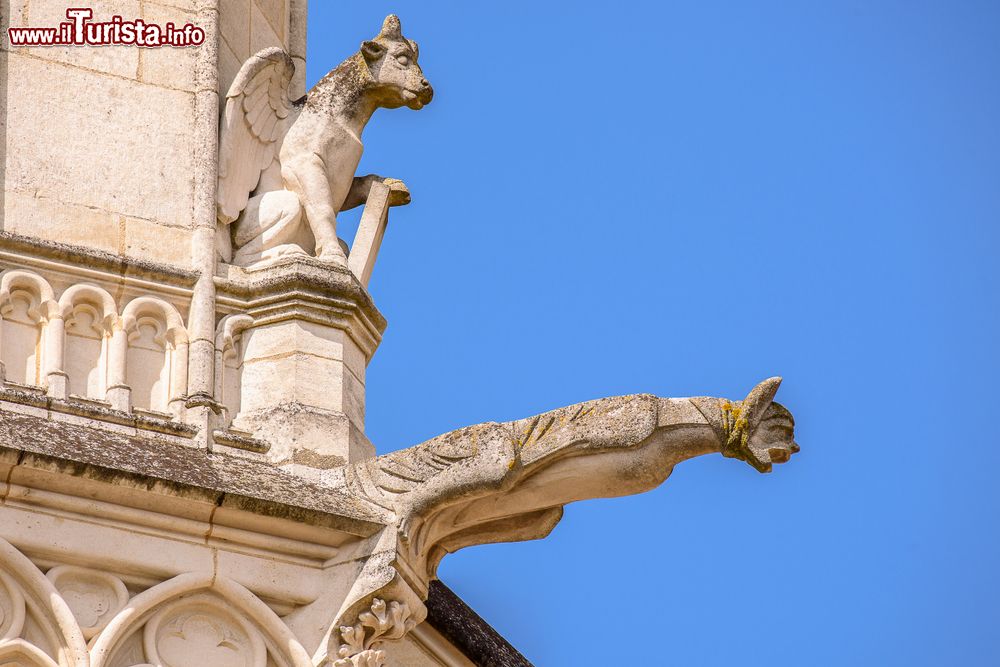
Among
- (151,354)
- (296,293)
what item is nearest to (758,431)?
(296,293)

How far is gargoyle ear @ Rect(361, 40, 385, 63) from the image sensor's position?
48.8ft

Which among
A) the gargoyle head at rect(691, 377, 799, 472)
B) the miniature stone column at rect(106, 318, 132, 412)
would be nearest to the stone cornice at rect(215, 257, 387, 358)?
the miniature stone column at rect(106, 318, 132, 412)

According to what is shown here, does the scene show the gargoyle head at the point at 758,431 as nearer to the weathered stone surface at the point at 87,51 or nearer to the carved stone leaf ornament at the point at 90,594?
the carved stone leaf ornament at the point at 90,594

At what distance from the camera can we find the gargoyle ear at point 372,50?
1487 cm

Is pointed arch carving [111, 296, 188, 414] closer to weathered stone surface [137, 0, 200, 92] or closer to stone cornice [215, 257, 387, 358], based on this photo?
stone cornice [215, 257, 387, 358]

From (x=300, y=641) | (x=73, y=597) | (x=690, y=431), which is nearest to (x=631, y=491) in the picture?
(x=690, y=431)

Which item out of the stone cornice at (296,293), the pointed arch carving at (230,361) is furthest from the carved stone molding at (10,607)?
the stone cornice at (296,293)

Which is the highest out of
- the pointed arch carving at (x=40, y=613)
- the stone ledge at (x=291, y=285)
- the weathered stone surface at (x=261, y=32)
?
the weathered stone surface at (x=261, y=32)

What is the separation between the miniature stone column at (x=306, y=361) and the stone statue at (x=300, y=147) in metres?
0.26

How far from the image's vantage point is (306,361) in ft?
45.4

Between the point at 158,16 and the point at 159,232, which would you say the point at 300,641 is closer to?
the point at 159,232

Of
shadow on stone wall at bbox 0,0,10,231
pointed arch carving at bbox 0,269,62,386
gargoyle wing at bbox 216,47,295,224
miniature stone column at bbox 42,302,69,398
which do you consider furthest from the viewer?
gargoyle wing at bbox 216,47,295,224

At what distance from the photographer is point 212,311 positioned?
13.9m

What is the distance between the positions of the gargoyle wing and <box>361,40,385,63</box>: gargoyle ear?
359 millimetres
